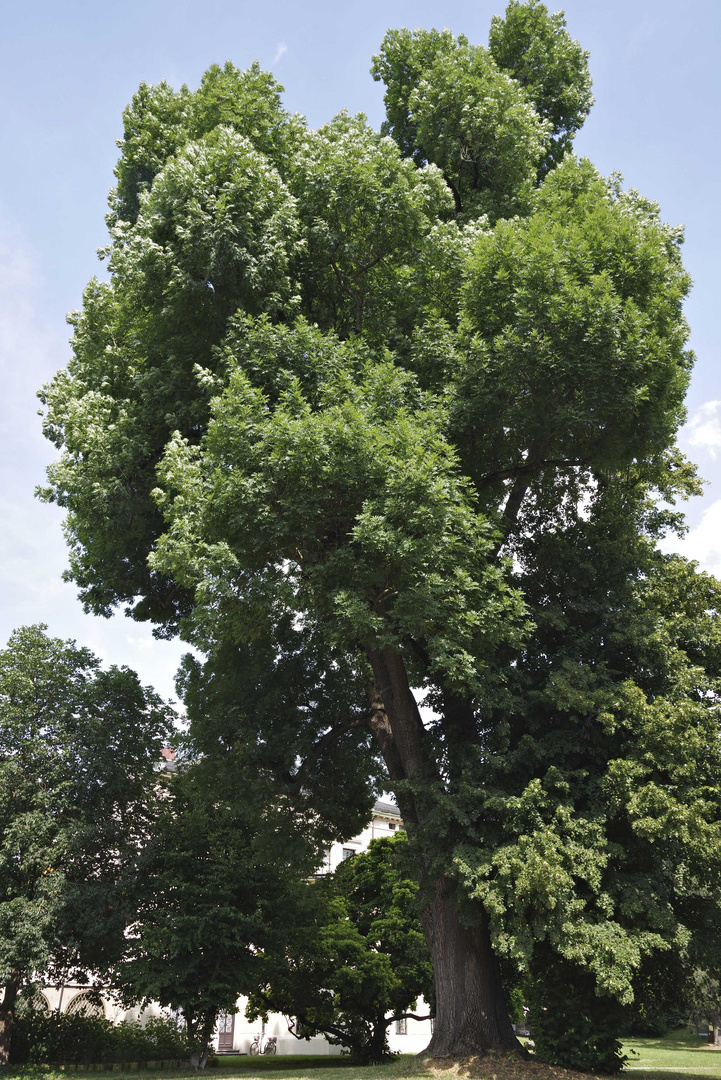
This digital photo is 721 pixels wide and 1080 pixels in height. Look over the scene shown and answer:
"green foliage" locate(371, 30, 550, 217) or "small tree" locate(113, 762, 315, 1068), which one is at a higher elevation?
"green foliage" locate(371, 30, 550, 217)

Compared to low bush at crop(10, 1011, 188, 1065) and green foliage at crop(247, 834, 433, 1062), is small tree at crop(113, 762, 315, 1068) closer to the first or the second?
low bush at crop(10, 1011, 188, 1065)

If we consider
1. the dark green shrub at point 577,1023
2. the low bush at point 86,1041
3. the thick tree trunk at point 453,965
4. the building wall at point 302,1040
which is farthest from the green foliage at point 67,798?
the building wall at point 302,1040

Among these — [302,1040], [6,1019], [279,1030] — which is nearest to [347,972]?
[6,1019]

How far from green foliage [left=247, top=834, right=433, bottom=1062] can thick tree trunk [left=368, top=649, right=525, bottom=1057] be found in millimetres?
7474

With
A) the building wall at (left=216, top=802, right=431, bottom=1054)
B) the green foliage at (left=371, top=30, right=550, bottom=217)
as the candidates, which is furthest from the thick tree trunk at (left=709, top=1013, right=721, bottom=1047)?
the green foliage at (left=371, top=30, right=550, bottom=217)

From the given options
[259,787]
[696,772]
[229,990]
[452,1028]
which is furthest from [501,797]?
[229,990]

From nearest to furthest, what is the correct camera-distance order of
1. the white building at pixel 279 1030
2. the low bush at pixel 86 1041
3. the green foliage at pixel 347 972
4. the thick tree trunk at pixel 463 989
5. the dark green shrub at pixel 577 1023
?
the thick tree trunk at pixel 463 989
the dark green shrub at pixel 577 1023
the low bush at pixel 86 1041
the green foliage at pixel 347 972
the white building at pixel 279 1030

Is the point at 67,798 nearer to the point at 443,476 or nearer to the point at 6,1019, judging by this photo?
the point at 6,1019

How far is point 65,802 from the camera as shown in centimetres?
1655

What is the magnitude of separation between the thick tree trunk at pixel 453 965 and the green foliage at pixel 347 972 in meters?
7.47

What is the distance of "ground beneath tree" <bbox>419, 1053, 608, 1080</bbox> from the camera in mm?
10594

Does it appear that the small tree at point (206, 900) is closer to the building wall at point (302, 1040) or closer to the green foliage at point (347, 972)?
the green foliage at point (347, 972)

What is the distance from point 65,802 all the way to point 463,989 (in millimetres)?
9126

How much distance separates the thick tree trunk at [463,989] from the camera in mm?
11828
